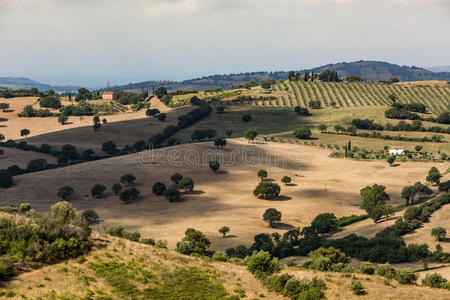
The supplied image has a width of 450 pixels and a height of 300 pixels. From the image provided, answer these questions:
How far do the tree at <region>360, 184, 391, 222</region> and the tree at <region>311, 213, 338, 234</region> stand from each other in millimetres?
7457

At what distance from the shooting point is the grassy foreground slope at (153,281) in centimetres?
3320

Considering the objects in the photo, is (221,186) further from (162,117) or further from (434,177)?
(162,117)

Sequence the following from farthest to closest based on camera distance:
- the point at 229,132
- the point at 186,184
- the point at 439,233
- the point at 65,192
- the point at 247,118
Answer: the point at 247,118 < the point at 229,132 < the point at 186,184 < the point at 65,192 < the point at 439,233

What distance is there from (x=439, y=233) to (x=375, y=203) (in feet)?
66.1

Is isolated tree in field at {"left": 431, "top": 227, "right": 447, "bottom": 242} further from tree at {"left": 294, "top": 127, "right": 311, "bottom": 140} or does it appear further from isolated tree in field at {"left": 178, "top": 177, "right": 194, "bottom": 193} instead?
tree at {"left": 294, "top": 127, "right": 311, "bottom": 140}

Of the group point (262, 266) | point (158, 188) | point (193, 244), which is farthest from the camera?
point (158, 188)

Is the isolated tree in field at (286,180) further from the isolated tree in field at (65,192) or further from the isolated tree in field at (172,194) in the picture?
the isolated tree in field at (65,192)

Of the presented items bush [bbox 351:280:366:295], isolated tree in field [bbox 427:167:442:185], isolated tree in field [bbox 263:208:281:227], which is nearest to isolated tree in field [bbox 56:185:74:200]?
isolated tree in field [bbox 263:208:281:227]

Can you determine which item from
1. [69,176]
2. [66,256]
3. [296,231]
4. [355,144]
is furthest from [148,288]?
[355,144]

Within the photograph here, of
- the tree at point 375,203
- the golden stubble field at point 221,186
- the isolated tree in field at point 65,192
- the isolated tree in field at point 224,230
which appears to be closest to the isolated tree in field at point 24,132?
the golden stubble field at point 221,186

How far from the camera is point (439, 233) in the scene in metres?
67.3

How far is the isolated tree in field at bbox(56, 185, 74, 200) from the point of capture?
311 feet

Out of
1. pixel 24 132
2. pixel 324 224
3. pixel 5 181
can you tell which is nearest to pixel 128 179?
pixel 5 181

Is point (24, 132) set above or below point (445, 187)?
above
